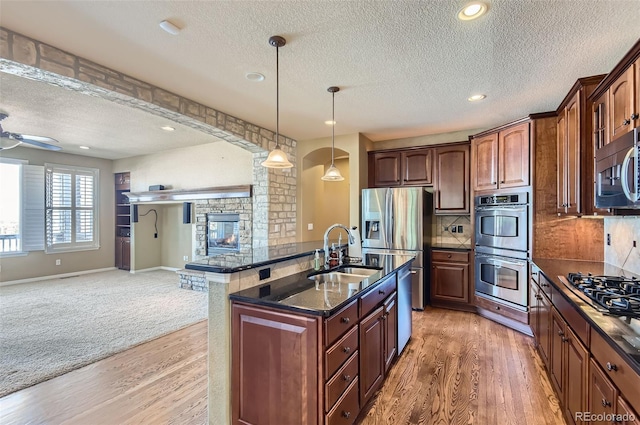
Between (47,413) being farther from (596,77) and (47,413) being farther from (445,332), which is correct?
(596,77)

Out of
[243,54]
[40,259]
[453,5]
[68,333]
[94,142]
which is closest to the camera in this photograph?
[453,5]

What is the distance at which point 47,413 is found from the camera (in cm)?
218

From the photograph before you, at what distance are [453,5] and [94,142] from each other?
650 centimetres

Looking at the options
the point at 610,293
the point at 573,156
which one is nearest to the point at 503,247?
the point at 573,156

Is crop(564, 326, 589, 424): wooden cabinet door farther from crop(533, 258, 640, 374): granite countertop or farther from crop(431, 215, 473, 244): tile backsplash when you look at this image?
crop(431, 215, 473, 244): tile backsplash

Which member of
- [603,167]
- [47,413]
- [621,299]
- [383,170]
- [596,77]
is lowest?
[47,413]

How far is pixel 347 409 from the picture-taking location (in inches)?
72.7

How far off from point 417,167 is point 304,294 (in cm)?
354

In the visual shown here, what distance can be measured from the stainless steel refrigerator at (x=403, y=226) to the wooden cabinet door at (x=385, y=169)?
0.51 meters

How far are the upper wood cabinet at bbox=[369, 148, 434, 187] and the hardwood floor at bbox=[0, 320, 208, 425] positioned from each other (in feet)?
11.9

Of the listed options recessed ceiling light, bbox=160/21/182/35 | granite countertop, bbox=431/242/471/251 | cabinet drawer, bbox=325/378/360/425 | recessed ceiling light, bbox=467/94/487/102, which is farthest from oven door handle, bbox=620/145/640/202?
granite countertop, bbox=431/242/471/251

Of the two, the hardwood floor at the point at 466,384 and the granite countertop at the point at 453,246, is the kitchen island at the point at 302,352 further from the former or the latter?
the granite countertop at the point at 453,246

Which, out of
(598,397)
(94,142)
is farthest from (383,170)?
(94,142)

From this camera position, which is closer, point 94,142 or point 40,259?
point 94,142
